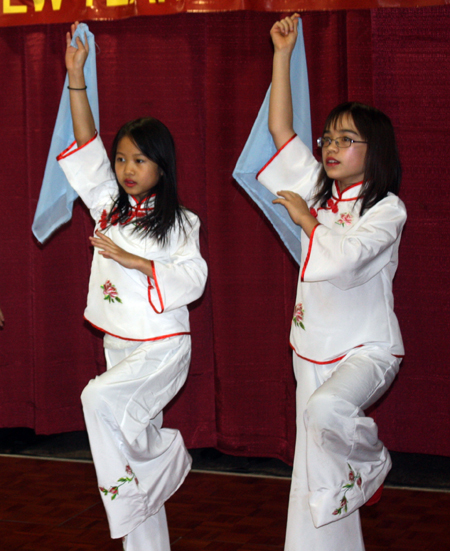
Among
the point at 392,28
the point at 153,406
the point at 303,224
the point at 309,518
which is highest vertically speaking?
the point at 392,28

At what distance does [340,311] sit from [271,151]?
0.60 meters

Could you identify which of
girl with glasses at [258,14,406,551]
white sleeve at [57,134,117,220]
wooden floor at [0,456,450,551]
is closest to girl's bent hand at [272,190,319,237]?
girl with glasses at [258,14,406,551]

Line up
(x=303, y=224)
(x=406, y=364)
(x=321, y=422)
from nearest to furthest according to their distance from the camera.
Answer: (x=321, y=422) < (x=303, y=224) < (x=406, y=364)

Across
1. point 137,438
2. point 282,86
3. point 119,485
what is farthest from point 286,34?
point 119,485

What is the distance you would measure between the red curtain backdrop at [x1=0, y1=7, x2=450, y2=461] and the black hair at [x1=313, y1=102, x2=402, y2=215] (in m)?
0.73

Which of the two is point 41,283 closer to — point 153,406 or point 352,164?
point 153,406

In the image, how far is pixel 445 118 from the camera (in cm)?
274

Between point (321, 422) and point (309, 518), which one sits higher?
point (321, 422)

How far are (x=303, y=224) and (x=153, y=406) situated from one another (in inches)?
26.5

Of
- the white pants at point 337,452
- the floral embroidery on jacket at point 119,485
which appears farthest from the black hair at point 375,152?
the floral embroidery on jacket at point 119,485

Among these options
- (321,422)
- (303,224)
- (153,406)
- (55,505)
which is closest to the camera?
(321,422)

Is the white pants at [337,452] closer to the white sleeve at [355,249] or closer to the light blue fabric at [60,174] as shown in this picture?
the white sleeve at [355,249]

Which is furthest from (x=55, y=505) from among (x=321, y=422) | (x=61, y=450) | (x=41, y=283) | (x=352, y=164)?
(x=352, y=164)

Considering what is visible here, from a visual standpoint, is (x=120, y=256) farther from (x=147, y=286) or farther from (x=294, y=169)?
(x=294, y=169)
